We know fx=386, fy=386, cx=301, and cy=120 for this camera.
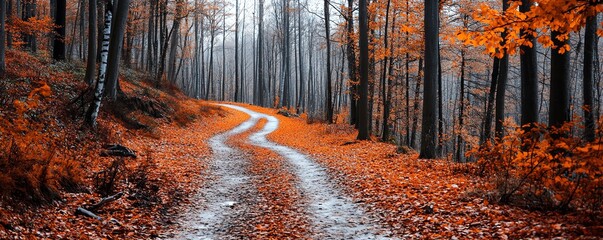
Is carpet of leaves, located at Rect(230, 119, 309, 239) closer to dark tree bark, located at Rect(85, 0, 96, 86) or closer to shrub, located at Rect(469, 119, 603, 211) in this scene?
shrub, located at Rect(469, 119, 603, 211)

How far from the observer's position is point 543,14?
181 inches

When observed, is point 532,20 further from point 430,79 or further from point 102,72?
point 102,72

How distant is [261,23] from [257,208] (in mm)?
41700

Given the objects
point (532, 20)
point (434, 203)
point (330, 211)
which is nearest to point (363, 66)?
point (330, 211)

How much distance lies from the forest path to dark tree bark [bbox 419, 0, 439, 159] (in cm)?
351

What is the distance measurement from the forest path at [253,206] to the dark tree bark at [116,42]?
6122mm

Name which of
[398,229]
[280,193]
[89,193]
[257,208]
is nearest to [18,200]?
[89,193]

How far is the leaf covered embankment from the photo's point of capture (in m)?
5.72

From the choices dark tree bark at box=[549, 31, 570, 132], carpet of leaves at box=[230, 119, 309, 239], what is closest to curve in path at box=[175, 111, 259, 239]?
carpet of leaves at box=[230, 119, 309, 239]

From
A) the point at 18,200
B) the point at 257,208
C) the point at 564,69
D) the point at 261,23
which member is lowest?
the point at 257,208

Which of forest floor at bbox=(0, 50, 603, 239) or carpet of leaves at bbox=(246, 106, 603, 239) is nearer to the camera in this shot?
carpet of leaves at bbox=(246, 106, 603, 239)

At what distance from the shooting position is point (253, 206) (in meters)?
7.90

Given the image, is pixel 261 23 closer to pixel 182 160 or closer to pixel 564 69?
pixel 182 160

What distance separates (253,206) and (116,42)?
33.5 ft
